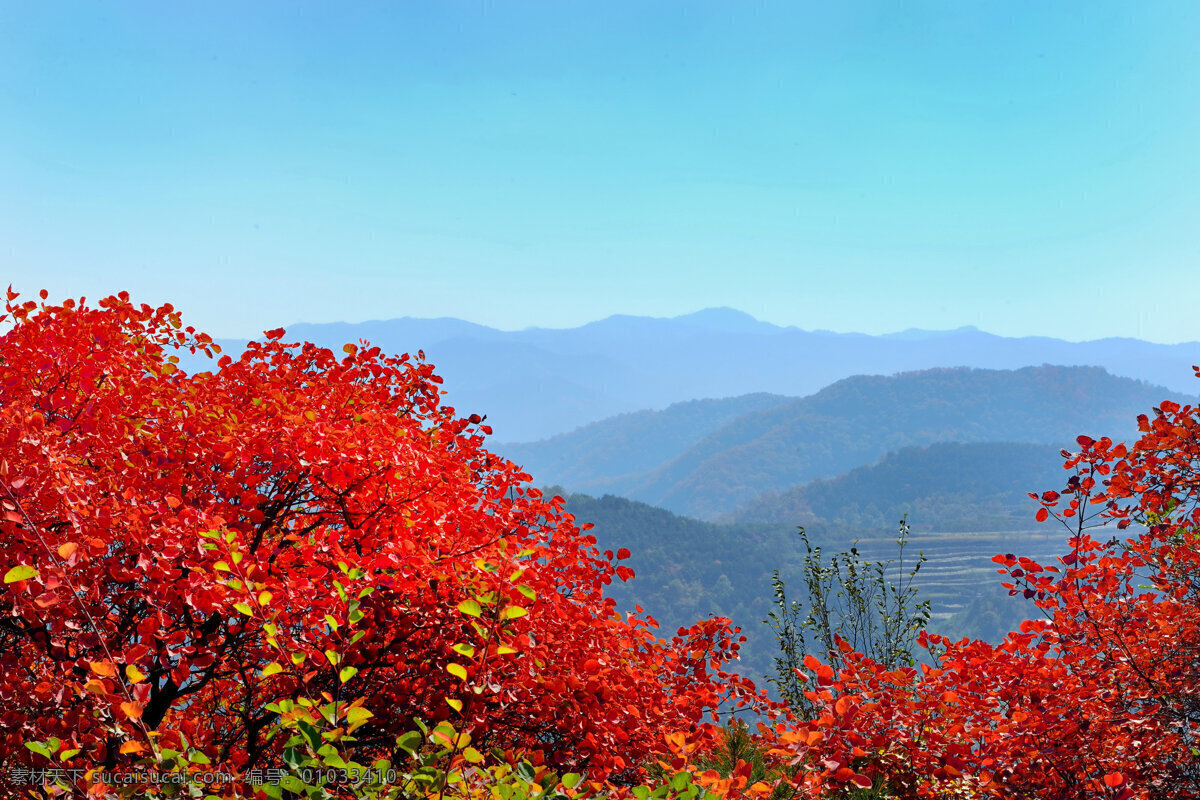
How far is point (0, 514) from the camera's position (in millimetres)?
2947

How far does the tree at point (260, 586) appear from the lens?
2.72 metres

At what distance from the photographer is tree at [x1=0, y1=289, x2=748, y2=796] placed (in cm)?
272

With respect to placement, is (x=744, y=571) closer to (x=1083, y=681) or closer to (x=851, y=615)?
(x=851, y=615)

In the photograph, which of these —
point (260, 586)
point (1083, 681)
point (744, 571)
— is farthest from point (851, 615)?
point (744, 571)

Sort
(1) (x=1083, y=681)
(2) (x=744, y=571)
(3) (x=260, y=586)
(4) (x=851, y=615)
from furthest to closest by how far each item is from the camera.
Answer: (2) (x=744, y=571) < (4) (x=851, y=615) < (1) (x=1083, y=681) < (3) (x=260, y=586)

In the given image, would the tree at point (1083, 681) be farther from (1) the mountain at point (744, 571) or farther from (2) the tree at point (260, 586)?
(1) the mountain at point (744, 571)

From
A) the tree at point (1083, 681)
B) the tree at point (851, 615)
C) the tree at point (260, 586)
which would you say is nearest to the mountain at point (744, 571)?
the tree at point (851, 615)

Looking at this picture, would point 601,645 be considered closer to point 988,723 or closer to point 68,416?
point 988,723

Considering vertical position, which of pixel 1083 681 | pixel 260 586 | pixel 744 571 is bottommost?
pixel 744 571

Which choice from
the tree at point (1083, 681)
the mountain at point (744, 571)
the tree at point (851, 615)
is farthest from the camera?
the mountain at point (744, 571)

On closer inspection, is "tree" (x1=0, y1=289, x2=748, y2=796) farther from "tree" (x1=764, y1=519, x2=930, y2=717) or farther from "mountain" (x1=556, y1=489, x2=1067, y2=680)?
"mountain" (x1=556, y1=489, x2=1067, y2=680)

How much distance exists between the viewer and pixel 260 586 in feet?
8.71

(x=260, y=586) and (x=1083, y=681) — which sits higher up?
(x=260, y=586)

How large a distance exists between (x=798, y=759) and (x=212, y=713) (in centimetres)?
299
